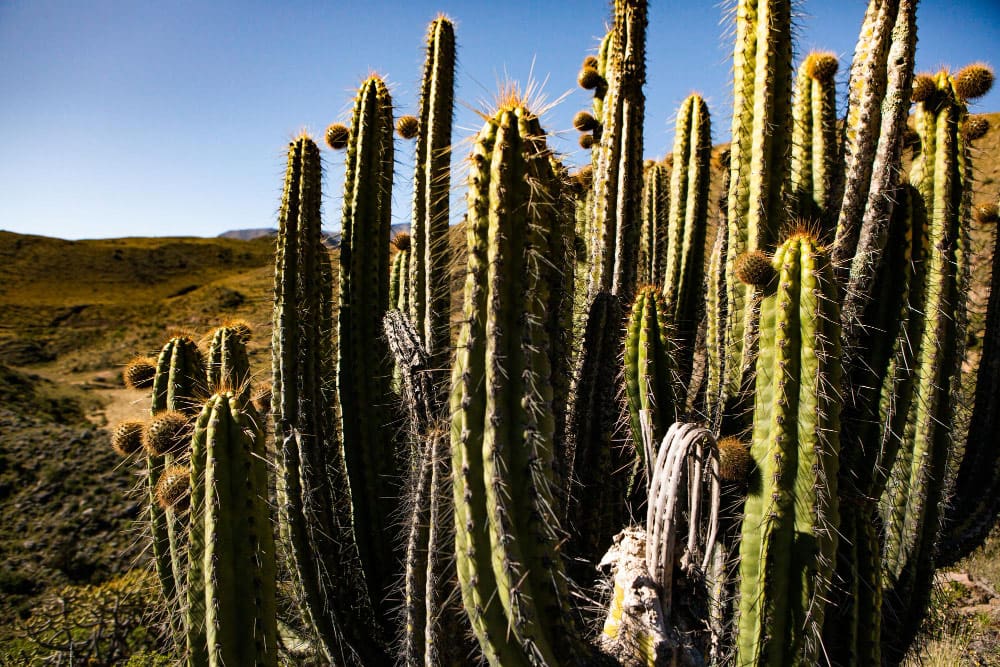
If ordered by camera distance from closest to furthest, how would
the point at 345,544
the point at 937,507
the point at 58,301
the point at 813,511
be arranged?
the point at 813,511 < the point at 937,507 < the point at 345,544 < the point at 58,301

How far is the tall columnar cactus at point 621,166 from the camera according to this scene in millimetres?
3975

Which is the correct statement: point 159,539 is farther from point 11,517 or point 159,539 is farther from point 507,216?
point 11,517

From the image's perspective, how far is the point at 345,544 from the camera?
13.2ft

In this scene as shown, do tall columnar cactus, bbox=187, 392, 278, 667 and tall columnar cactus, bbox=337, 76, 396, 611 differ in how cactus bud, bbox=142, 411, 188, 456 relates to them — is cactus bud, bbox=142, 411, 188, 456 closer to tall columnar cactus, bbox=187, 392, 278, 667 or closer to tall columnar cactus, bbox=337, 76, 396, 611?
tall columnar cactus, bbox=187, 392, 278, 667

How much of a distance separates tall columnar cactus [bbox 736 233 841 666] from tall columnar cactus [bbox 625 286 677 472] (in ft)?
2.57

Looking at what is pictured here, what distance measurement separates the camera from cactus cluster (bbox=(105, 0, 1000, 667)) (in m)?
2.09

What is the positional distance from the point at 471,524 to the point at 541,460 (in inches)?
11.9

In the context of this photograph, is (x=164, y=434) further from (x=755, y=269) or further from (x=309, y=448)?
(x=755, y=269)

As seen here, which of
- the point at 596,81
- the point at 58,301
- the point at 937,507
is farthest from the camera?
the point at 58,301

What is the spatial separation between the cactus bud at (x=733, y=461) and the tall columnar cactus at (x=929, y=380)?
1221 mm

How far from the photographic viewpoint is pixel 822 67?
3.66 meters

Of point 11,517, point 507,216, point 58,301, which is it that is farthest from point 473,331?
point 58,301

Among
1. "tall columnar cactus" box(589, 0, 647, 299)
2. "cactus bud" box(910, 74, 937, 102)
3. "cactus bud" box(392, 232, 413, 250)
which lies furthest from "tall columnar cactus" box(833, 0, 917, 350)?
"cactus bud" box(392, 232, 413, 250)

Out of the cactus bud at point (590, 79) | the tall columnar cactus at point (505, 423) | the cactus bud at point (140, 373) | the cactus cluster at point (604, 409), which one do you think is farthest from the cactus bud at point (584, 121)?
the cactus bud at point (140, 373)
